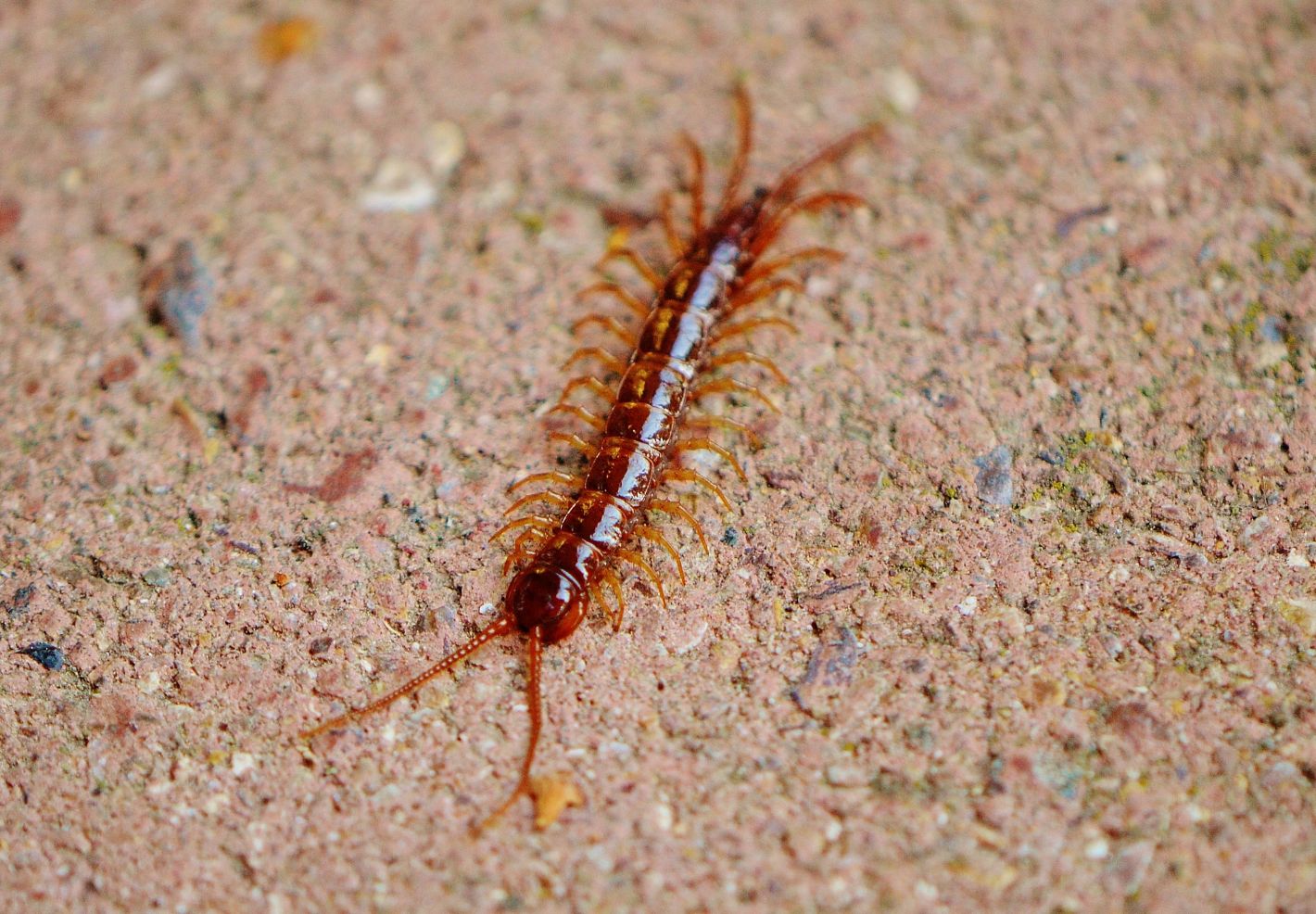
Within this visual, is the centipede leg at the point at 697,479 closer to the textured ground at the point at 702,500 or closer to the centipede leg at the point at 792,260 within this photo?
the textured ground at the point at 702,500

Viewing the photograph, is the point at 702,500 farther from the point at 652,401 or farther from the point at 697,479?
the point at 652,401

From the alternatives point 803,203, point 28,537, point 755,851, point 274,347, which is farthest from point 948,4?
point 28,537

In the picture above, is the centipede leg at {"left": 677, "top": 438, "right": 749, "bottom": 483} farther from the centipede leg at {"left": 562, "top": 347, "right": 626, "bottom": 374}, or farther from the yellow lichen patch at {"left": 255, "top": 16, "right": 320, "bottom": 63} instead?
the yellow lichen patch at {"left": 255, "top": 16, "right": 320, "bottom": 63}

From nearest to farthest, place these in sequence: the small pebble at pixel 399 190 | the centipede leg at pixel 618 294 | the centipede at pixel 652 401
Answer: the centipede at pixel 652 401 → the centipede leg at pixel 618 294 → the small pebble at pixel 399 190

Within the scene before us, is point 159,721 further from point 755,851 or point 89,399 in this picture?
point 755,851

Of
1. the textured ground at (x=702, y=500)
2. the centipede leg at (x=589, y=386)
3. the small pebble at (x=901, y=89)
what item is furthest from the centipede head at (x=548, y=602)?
the small pebble at (x=901, y=89)

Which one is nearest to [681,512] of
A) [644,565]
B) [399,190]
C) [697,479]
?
[697,479]

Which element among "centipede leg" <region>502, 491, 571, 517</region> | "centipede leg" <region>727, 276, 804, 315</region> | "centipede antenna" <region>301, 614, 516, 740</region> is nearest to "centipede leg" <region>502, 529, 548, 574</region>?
"centipede leg" <region>502, 491, 571, 517</region>
